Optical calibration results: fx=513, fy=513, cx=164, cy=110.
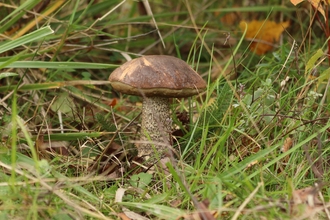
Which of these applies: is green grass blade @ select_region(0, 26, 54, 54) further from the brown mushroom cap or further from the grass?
the brown mushroom cap

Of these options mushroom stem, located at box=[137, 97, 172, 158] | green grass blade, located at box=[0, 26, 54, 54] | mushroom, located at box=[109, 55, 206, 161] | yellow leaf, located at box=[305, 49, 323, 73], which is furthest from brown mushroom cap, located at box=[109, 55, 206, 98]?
yellow leaf, located at box=[305, 49, 323, 73]

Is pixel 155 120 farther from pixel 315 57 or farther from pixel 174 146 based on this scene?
pixel 315 57

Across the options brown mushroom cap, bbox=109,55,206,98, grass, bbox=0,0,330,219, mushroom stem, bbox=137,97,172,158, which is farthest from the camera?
mushroom stem, bbox=137,97,172,158

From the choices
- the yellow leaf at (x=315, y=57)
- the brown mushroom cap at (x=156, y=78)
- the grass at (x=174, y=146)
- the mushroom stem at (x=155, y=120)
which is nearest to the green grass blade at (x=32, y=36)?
the grass at (x=174, y=146)

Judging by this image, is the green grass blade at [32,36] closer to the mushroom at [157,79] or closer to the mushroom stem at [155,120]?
the mushroom at [157,79]

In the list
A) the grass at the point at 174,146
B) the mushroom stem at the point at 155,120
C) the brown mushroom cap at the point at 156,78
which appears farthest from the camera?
the mushroom stem at the point at 155,120

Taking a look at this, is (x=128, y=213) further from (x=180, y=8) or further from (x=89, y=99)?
(x=180, y=8)

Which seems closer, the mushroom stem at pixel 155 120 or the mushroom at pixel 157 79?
the mushroom at pixel 157 79

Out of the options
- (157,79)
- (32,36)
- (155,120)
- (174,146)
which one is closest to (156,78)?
(157,79)
